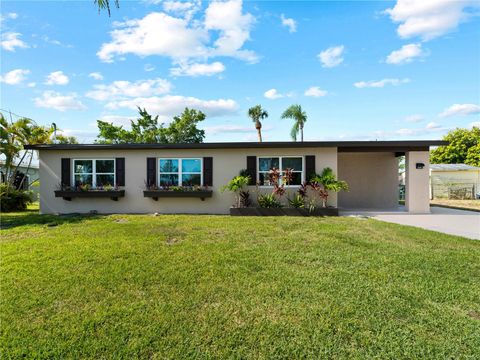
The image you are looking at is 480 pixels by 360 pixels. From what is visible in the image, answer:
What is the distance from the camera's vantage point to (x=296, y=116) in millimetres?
23312

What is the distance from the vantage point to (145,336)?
2.50 meters

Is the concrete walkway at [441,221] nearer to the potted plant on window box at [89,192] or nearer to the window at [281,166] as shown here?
the window at [281,166]

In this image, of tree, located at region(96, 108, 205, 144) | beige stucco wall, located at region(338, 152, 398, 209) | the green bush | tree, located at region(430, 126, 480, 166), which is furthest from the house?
tree, located at region(430, 126, 480, 166)

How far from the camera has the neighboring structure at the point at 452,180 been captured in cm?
1852

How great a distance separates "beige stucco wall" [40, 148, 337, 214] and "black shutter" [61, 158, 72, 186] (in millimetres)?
200

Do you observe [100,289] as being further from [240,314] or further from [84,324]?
[240,314]

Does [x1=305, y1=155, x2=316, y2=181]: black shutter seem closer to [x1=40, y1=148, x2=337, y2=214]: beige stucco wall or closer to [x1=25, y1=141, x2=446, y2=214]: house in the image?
[x1=25, y1=141, x2=446, y2=214]: house

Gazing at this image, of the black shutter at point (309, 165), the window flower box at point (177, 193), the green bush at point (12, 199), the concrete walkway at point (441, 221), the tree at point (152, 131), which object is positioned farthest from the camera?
the tree at point (152, 131)

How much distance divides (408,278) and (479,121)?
2899cm

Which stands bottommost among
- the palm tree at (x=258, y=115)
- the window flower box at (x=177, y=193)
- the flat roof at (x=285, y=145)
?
the window flower box at (x=177, y=193)

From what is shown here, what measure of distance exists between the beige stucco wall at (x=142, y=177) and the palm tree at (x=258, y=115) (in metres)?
16.8

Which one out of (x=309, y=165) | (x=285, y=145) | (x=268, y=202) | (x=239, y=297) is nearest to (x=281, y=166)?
(x=285, y=145)

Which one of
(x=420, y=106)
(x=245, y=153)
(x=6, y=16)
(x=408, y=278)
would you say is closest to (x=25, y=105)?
(x=6, y=16)

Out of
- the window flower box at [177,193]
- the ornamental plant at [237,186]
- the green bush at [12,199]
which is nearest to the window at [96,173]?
the window flower box at [177,193]
